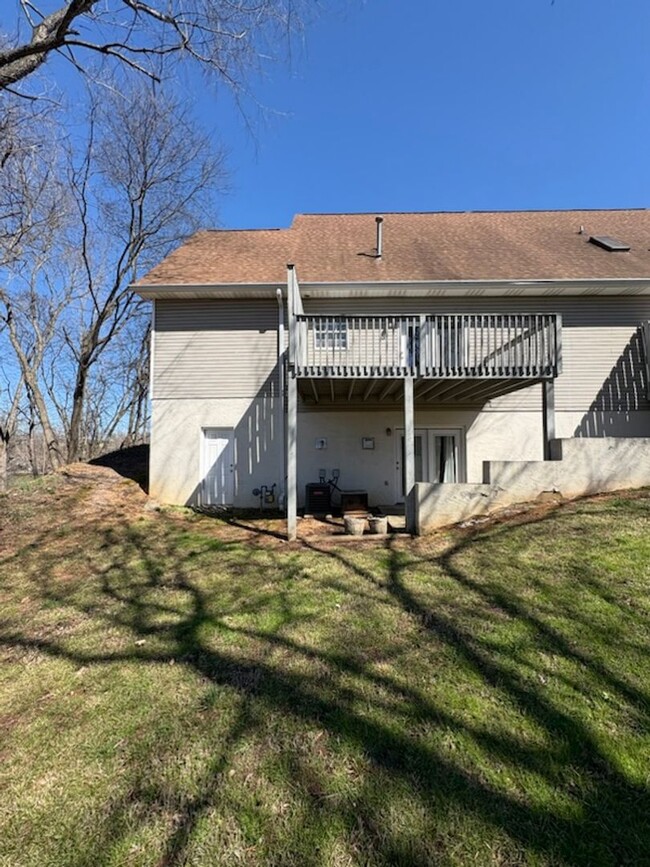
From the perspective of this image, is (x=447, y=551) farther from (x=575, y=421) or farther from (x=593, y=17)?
(x=593, y=17)

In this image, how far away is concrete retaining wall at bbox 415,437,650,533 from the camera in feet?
22.8

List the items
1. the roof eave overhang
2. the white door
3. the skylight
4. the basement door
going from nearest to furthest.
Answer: the roof eave overhang → the white door → the basement door → the skylight

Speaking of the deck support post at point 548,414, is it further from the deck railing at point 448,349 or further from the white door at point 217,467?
the white door at point 217,467

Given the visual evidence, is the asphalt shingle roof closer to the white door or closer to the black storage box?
the white door

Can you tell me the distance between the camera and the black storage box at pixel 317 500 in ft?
31.3

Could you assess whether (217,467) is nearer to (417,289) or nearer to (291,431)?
(291,431)

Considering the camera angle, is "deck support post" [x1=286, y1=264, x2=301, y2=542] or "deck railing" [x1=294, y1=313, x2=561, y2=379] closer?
"deck support post" [x1=286, y1=264, x2=301, y2=542]

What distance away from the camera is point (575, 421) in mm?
9875

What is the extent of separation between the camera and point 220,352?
1020cm

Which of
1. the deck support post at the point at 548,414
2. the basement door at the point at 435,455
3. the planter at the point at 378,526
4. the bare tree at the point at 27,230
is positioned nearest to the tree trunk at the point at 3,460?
the bare tree at the point at 27,230

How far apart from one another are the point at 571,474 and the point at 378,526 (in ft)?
10.6

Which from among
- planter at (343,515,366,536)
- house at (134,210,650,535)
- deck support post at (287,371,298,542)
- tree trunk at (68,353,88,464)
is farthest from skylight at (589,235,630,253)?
tree trunk at (68,353,88,464)

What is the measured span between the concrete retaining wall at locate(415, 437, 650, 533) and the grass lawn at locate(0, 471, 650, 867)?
1629 mm

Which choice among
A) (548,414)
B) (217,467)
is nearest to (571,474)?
(548,414)
